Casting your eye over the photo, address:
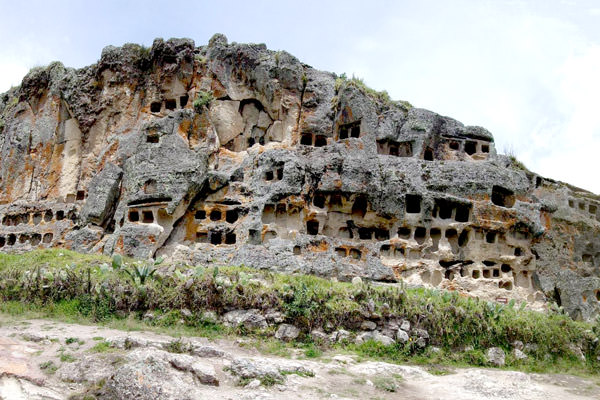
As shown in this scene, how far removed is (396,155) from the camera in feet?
86.1

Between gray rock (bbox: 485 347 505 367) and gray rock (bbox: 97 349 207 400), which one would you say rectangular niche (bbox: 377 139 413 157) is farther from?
gray rock (bbox: 97 349 207 400)

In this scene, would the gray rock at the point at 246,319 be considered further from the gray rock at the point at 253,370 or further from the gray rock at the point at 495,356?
the gray rock at the point at 495,356

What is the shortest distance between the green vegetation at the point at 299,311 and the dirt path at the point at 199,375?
0.78 metres

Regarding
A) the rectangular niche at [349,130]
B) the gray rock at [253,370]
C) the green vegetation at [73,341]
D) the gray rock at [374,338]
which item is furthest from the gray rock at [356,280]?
the green vegetation at [73,341]

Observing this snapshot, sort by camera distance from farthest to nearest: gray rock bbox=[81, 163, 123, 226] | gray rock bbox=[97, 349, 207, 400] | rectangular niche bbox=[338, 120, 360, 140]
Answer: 1. rectangular niche bbox=[338, 120, 360, 140]
2. gray rock bbox=[81, 163, 123, 226]
3. gray rock bbox=[97, 349, 207, 400]

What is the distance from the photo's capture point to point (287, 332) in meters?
13.9

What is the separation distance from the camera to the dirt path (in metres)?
9.27

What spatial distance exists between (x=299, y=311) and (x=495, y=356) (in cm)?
492

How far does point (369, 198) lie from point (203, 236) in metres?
6.88

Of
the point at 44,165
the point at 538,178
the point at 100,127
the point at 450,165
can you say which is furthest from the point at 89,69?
the point at 538,178

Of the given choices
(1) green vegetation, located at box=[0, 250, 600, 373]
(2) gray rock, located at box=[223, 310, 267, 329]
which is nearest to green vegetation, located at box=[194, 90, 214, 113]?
(1) green vegetation, located at box=[0, 250, 600, 373]

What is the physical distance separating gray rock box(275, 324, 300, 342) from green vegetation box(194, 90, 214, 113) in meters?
14.0

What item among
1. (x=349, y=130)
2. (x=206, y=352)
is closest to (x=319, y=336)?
(x=206, y=352)

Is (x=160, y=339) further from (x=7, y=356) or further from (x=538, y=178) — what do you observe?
(x=538, y=178)
